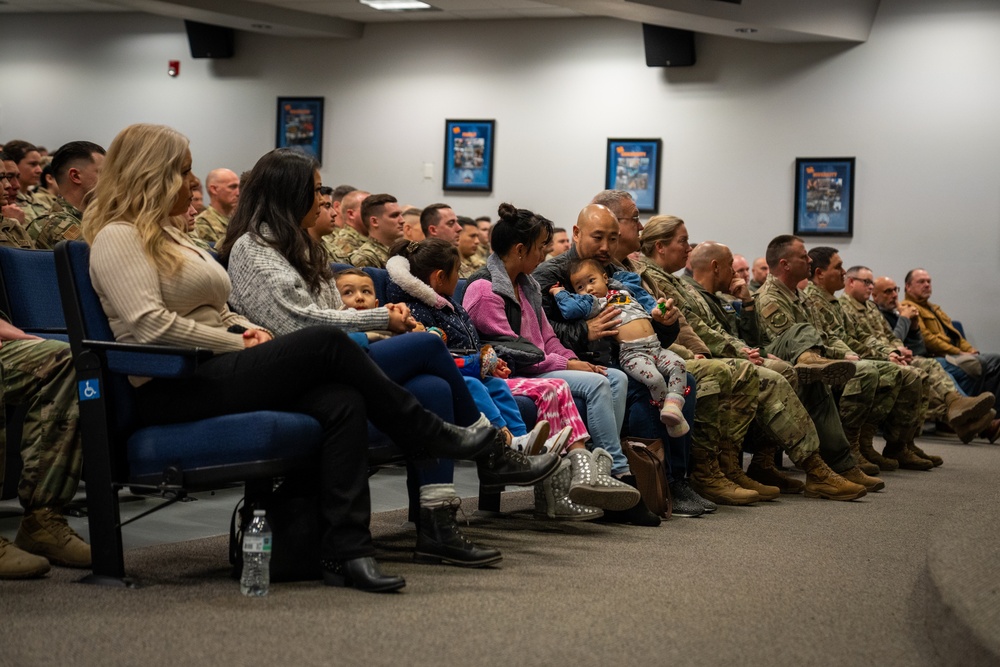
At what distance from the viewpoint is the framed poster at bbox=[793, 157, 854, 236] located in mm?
9648

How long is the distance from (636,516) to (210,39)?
28.9 feet

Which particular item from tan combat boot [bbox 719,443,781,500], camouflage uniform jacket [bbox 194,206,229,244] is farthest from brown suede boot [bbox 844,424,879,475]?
camouflage uniform jacket [bbox 194,206,229,244]

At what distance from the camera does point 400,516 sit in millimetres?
3916

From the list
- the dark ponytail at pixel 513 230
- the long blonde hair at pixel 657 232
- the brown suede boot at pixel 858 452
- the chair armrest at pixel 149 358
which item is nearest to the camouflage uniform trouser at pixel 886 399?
the brown suede boot at pixel 858 452

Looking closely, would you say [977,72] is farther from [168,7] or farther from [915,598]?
[915,598]

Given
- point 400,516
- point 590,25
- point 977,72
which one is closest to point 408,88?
point 590,25

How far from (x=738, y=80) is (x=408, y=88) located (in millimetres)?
3115

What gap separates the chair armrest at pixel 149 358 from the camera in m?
2.55

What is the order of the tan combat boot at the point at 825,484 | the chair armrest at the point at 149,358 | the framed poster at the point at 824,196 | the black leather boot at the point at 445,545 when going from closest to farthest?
the chair armrest at the point at 149,358 < the black leather boot at the point at 445,545 < the tan combat boot at the point at 825,484 < the framed poster at the point at 824,196

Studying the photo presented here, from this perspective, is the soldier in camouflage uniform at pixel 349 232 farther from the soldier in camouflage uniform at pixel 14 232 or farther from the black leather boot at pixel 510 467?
the black leather boot at pixel 510 467

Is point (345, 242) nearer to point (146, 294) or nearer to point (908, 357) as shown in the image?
point (908, 357)

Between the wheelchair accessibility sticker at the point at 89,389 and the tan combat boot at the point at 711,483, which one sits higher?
the wheelchair accessibility sticker at the point at 89,389

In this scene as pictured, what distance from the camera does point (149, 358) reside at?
102 inches

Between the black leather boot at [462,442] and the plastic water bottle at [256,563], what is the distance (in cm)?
49
